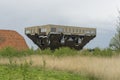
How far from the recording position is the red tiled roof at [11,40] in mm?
46500

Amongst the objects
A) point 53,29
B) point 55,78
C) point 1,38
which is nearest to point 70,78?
point 55,78

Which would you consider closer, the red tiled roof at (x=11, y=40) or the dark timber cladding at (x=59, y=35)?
the dark timber cladding at (x=59, y=35)

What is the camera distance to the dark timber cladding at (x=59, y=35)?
4384cm

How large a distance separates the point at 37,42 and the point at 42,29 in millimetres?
3446

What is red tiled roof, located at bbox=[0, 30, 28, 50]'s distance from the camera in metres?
46.5

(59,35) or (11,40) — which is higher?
(59,35)

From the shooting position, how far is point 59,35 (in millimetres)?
44000

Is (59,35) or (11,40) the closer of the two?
(59,35)

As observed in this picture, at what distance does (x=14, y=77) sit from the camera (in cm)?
931

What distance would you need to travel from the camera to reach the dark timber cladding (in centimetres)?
4384

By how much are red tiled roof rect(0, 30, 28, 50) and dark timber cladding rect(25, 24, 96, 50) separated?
62.0 inches

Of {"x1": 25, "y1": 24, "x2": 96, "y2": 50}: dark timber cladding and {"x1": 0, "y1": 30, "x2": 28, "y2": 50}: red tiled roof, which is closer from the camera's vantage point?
{"x1": 25, "y1": 24, "x2": 96, "y2": 50}: dark timber cladding

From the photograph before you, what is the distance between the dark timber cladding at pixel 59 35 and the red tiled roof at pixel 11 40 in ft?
5.17

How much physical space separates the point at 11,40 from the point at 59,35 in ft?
27.4
